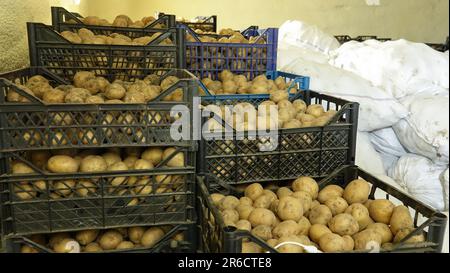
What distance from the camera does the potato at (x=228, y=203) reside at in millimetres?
1529

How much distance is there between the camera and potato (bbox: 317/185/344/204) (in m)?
1.62

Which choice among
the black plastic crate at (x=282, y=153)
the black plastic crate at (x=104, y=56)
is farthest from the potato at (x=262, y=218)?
the black plastic crate at (x=104, y=56)

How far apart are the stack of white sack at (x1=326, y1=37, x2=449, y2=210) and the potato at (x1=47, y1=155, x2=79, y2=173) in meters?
1.95

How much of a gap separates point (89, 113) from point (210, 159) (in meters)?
0.49

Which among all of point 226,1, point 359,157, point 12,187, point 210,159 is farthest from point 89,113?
point 226,1

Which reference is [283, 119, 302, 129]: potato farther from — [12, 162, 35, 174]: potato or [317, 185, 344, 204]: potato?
[12, 162, 35, 174]: potato

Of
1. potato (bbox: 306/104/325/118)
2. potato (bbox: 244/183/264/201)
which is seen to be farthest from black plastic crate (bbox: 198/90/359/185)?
potato (bbox: 306/104/325/118)

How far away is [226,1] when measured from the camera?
6.73 metres

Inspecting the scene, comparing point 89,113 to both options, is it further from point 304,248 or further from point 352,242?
point 352,242

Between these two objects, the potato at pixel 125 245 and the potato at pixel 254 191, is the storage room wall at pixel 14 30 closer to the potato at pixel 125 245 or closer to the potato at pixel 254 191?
Answer: the potato at pixel 125 245

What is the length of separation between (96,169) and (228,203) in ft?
1.68

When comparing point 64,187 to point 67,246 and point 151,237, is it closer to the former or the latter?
point 67,246

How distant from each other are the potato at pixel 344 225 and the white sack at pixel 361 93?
4.46 feet
